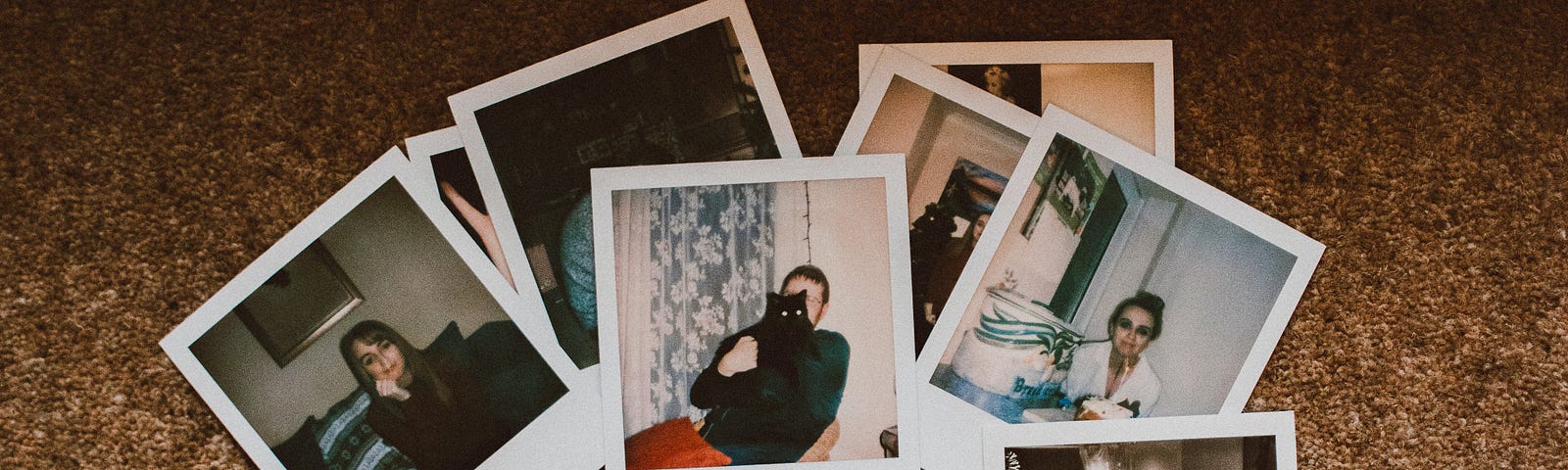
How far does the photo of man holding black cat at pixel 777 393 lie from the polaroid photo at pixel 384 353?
9cm

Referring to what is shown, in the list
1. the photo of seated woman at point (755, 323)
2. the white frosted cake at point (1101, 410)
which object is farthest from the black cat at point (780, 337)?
the white frosted cake at point (1101, 410)

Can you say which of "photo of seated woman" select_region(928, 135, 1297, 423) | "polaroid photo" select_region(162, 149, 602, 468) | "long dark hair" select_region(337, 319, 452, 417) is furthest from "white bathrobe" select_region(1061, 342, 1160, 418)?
"long dark hair" select_region(337, 319, 452, 417)

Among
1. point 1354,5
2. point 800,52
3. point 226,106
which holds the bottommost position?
point 1354,5

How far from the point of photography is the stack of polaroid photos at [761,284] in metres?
0.64

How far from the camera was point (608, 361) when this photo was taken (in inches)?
25.4

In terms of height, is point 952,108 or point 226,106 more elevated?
point 226,106

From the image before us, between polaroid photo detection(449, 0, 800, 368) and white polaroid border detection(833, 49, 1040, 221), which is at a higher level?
polaroid photo detection(449, 0, 800, 368)

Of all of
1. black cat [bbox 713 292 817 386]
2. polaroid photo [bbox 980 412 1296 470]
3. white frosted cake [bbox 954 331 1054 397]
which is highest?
black cat [bbox 713 292 817 386]

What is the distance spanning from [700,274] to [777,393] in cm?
10

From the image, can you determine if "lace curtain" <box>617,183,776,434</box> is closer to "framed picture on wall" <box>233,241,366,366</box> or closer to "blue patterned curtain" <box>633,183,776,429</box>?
"blue patterned curtain" <box>633,183,776,429</box>

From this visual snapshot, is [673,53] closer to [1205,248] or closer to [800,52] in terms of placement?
[800,52]

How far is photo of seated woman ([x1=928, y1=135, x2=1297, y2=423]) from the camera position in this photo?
64 cm

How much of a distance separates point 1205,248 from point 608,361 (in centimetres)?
44

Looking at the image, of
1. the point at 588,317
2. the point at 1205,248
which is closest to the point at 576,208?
the point at 588,317
